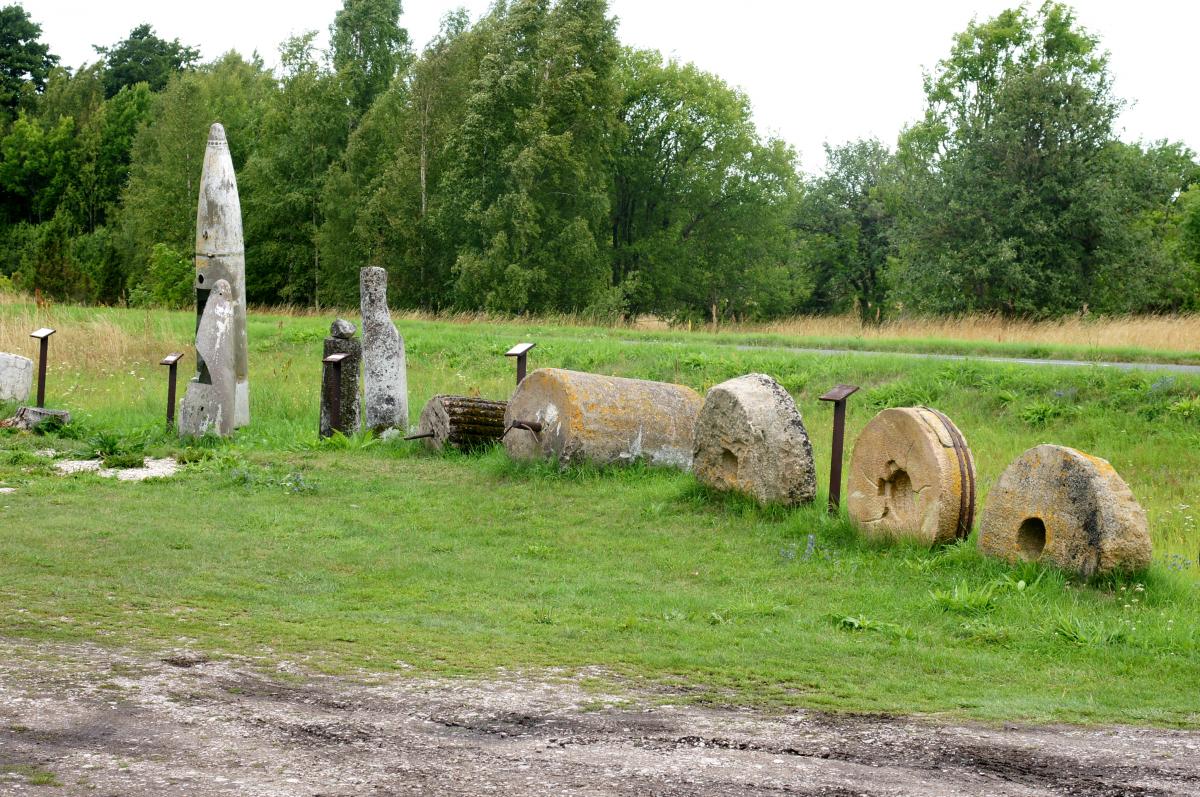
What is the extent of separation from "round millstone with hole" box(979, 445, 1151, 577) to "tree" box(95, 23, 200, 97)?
6640 cm

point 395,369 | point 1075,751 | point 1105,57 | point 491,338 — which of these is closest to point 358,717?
point 1075,751

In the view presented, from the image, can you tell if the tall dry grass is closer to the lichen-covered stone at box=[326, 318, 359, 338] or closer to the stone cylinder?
the stone cylinder

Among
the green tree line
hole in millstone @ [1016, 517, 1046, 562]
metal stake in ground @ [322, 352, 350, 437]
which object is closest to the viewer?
hole in millstone @ [1016, 517, 1046, 562]

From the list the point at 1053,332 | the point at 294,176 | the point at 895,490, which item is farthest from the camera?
the point at 294,176

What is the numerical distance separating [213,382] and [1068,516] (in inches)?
418

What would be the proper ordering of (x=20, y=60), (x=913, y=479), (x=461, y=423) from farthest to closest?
(x=20, y=60) → (x=461, y=423) → (x=913, y=479)

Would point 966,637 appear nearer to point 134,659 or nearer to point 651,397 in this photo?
point 134,659

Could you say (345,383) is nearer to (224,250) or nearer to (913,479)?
(224,250)

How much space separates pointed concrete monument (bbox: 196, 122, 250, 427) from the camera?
15875 mm

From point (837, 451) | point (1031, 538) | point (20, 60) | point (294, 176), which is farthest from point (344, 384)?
point (20, 60)

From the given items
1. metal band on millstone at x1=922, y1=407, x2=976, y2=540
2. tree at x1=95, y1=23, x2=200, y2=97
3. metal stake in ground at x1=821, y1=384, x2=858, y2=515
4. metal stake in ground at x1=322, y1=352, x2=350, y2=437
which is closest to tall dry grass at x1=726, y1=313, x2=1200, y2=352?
metal stake in ground at x1=821, y1=384, x2=858, y2=515

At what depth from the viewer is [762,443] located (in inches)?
408

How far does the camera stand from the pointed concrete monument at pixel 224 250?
15.9 meters

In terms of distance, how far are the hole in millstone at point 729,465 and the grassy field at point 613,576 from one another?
27 cm
